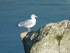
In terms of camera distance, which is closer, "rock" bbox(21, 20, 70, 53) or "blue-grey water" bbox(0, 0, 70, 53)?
"rock" bbox(21, 20, 70, 53)

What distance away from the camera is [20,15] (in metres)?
26.2

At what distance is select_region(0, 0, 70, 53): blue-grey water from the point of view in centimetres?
2095

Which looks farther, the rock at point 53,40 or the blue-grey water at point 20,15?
the blue-grey water at point 20,15

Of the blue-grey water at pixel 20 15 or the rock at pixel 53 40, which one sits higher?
the rock at pixel 53 40

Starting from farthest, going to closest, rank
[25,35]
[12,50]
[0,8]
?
[0,8] → [12,50] → [25,35]

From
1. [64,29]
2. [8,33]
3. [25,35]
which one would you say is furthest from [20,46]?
[64,29]

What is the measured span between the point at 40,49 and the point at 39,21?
12.4 metres

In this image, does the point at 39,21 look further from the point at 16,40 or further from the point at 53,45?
the point at 53,45

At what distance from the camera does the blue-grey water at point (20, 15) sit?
68.7 feet

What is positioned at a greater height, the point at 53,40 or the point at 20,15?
the point at 53,40

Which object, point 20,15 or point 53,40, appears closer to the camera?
point 53,40

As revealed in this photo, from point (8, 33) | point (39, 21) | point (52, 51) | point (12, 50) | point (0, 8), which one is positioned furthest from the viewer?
point (0, 8)

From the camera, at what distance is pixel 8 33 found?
22.4 meters

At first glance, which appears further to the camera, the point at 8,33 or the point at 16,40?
the point at 8,33
